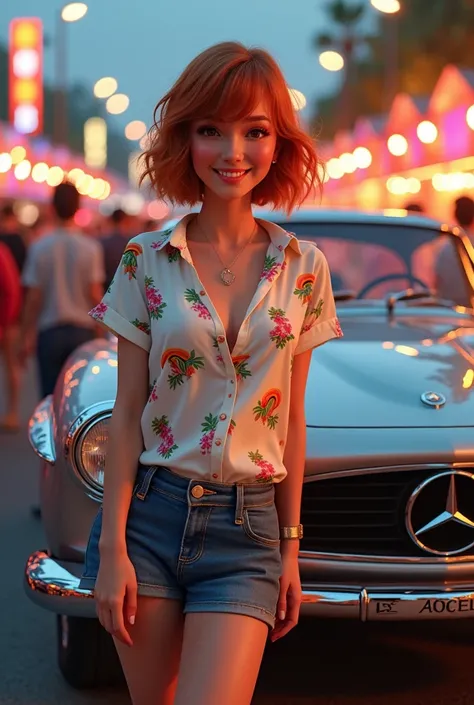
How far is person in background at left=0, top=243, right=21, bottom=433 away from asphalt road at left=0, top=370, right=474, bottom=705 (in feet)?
15.7

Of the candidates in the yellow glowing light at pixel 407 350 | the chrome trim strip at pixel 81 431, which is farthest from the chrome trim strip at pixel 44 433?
the yellow glowing light at pixel 407 350

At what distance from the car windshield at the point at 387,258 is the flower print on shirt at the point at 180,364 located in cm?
301

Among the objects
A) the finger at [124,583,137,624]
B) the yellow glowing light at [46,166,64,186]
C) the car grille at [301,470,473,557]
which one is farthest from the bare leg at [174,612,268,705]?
the yellow glowing light at [46,166,64,186]

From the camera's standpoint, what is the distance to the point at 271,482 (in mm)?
2768

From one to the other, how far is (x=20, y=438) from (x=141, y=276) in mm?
7880

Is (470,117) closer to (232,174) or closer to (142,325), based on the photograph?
(232,174)

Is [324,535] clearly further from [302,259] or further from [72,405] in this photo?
[302,259]

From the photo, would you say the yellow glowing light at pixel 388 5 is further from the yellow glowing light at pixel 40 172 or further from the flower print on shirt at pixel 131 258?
the flower print on shirt at pixel 131 258

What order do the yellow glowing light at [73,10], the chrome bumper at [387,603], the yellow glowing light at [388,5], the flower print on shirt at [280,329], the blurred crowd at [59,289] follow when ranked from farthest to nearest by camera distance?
the yellow glowing light at [73,10] → the yellow glowing light at [388,5] → the blurred crowd at [59,289] → the chrome bumper at [387,603] → the flower print on shirt at [280,329]

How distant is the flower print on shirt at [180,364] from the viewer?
2715 millimetres

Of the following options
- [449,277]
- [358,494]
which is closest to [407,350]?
[358,494]

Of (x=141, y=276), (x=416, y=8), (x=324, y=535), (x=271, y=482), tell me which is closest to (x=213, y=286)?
(x=141, y=276)

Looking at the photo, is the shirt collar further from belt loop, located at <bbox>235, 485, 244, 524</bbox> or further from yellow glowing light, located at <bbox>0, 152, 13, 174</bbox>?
yellow glowing light, located at <bbox>0, 152, 13, 174</bbox>

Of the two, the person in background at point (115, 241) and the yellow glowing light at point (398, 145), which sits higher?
the person in background at point (115, 241)
